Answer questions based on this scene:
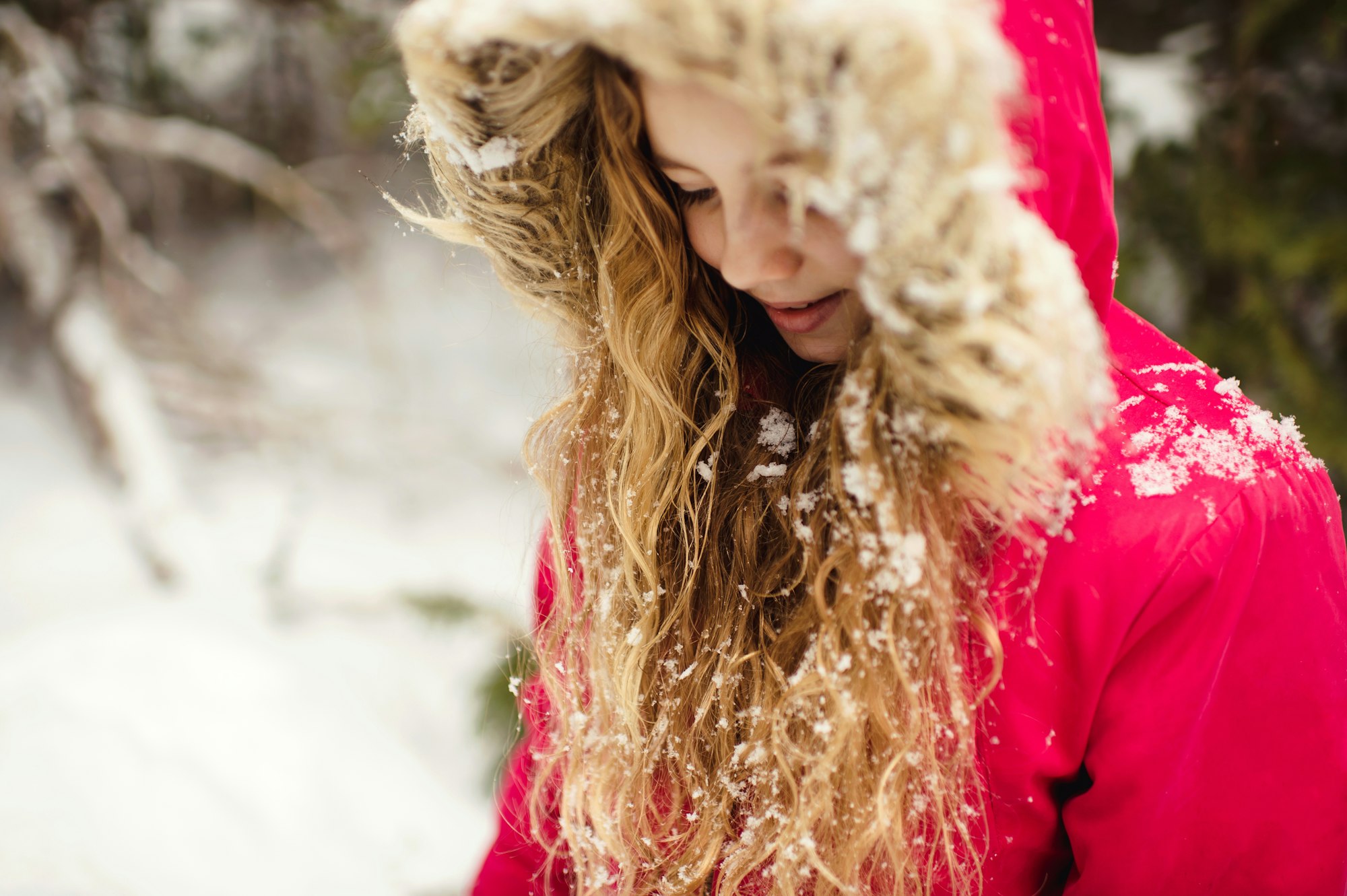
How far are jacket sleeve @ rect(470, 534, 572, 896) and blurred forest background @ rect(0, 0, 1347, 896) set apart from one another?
176 mm

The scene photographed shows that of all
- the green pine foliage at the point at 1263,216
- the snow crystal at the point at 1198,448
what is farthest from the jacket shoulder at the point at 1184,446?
the green pine foliage at the point at 1263,216

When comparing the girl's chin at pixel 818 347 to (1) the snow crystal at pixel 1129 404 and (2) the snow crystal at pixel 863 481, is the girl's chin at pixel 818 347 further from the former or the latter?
(1) the snow crystal at pixel 1129 404

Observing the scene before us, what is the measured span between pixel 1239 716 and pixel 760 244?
2.49 ft

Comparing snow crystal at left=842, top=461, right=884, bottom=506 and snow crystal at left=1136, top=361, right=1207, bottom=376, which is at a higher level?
snow crystal at left=842, top=461, right=884, bottom=506

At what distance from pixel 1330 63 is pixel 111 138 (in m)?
4.56

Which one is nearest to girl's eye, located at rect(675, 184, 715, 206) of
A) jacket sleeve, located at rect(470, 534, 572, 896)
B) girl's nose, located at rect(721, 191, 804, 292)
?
girl's nose, located at rect(721, 191, 804, 292)

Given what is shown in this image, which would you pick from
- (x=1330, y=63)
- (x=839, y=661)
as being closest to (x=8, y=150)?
(x=839, y=661)

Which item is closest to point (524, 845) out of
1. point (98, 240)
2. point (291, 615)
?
point (291, 615)

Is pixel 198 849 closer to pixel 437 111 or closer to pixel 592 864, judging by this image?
pixel 592 864

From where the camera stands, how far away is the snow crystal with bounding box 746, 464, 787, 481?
1.19 meters

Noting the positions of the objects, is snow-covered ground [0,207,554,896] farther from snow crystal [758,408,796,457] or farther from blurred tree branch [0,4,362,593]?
snow crystal [758,408,796,457]

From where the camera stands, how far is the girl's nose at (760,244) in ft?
3.06

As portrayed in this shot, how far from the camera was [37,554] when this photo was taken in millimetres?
3119

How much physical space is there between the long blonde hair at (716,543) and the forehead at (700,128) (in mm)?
90
